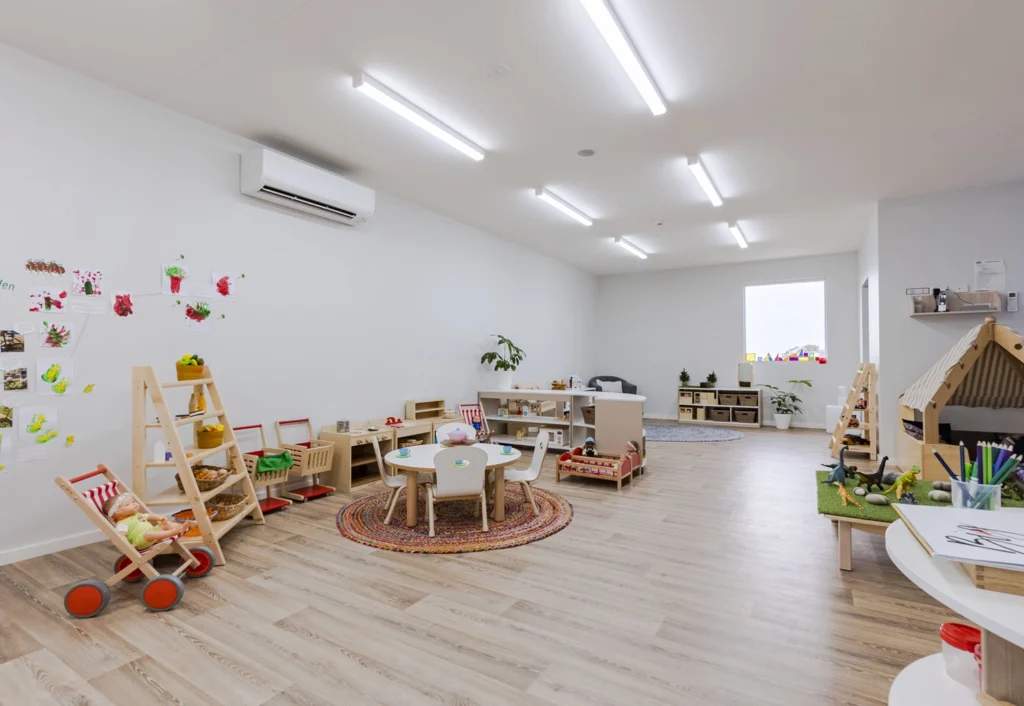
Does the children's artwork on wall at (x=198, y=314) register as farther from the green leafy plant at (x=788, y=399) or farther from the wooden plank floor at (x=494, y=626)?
the green leafy plant at (x=788, y=399)

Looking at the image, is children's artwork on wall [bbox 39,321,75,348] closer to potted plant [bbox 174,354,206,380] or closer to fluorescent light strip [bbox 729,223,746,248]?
potted plant [bbox 174,354,206,380]

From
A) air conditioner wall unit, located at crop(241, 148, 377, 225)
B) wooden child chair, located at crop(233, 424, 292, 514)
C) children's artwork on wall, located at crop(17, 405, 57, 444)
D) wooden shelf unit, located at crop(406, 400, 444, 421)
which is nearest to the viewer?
children's artwork on wall, located at crop(17, 405, 57, 444)

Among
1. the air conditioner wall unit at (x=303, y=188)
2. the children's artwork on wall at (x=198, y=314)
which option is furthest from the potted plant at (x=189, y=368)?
the air conditioner wall unit at (x=303, y=188)

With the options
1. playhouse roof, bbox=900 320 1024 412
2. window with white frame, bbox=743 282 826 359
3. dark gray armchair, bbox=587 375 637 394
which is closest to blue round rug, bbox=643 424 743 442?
dark gray armchair, bbox=587 375 637 394

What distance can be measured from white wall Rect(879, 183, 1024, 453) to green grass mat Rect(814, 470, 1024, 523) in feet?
9.95

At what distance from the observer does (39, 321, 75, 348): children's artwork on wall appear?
11.0 ft

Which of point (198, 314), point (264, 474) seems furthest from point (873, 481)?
point (198, 314)

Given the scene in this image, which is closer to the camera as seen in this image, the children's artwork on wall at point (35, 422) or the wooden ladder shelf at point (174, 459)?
the wooden ladder shelf at point (174, 459)

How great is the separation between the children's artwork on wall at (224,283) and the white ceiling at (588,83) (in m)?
1.22

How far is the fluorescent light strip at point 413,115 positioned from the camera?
355 centimetres

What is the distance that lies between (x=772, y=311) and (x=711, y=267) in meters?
1.40

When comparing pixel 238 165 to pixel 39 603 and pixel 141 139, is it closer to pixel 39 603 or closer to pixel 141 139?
pixel 141 139

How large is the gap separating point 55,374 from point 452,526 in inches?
111

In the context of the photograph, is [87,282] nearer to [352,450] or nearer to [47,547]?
[47,547]
